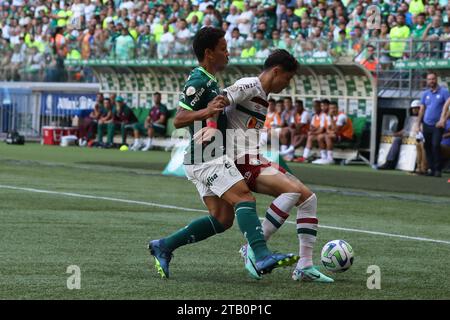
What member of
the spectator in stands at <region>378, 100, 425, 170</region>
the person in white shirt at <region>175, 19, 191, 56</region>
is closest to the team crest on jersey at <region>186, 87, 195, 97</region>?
the spectator in stands at <region>378, 100, 425, 170</region>

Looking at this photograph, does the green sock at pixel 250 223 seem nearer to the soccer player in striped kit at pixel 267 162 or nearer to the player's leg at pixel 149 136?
the soccer player in striped kit at pixel 267 162

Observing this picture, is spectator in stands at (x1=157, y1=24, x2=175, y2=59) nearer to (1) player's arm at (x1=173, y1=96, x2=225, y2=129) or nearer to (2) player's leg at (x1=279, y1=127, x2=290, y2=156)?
(2) player's leg at (x1=279, y1=127, x2=290, y2=156)

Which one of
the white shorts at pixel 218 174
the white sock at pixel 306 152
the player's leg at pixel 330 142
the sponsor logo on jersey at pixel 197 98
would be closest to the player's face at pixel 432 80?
the player's leg at pixel 330 142

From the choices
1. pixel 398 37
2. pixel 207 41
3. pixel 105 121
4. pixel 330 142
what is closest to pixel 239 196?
pixel 207 41

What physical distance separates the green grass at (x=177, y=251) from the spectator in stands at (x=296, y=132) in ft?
23.8

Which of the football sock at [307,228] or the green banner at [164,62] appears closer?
the football sock at [307,228]

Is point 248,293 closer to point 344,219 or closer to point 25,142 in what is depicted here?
point 344,219

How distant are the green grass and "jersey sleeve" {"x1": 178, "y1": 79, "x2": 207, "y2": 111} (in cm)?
134

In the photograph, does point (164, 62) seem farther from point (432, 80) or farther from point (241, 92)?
point (241, 92)

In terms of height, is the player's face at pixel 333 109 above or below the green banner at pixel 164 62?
below

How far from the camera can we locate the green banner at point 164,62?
2962 cm
